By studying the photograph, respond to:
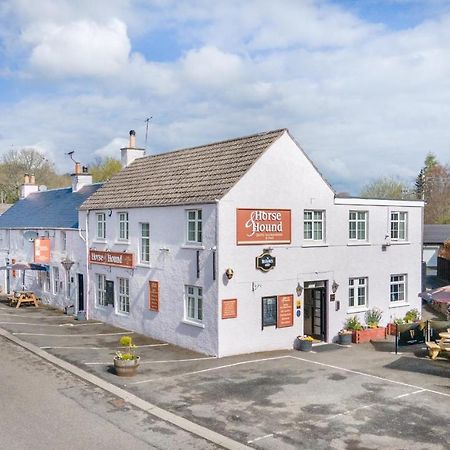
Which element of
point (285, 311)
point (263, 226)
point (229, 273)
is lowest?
point (285, 311)

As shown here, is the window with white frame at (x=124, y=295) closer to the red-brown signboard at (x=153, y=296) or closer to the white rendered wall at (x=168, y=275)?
the white rendered wall at (x=168, y=275)

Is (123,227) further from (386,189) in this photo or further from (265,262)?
(386,189)

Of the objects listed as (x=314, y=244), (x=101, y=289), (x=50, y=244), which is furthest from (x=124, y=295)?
(x=50, y=244)

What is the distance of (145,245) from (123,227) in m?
2.09

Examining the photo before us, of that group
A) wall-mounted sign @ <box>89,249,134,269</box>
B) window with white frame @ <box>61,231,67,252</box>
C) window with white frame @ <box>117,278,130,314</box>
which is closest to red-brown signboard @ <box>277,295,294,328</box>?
wall-mounted sign @ <box>89,249,134,269</box>

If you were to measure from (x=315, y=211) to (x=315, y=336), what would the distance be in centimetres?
517

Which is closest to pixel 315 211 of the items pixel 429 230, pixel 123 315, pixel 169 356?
pixel 169 356

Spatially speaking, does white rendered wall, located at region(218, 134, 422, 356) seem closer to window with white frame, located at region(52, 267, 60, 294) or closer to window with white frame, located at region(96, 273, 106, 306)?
window with white frame, located at region(96, 273, 106, 306)

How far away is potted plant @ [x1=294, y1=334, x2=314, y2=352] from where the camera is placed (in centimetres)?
2033

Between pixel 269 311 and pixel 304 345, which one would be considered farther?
pixel 304 345

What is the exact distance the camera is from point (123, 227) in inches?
967

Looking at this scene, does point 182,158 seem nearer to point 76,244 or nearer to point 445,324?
point 76,244

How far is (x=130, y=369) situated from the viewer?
1623cm

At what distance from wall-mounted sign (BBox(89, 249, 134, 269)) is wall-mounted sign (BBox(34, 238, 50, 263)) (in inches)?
224
